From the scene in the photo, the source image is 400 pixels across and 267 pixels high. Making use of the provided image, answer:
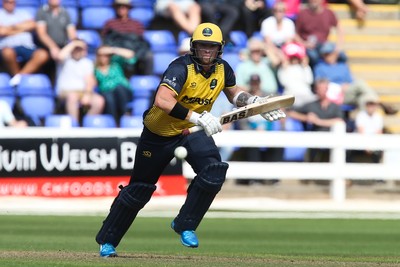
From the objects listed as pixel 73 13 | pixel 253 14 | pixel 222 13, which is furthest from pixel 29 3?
pixel 253 14

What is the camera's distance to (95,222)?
13.8 m

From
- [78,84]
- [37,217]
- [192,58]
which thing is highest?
[192,58]

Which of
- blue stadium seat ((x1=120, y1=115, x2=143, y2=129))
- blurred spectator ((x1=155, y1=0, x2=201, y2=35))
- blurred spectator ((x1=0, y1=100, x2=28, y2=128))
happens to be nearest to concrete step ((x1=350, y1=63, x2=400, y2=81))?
blurred spectator ((x1=155, y1=0, x2=201, y2=35))

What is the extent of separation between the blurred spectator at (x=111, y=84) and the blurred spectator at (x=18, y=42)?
103 cm

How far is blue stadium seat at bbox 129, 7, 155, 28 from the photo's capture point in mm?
18797

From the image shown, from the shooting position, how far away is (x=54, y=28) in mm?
17938

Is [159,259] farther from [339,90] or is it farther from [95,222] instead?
[339,90]

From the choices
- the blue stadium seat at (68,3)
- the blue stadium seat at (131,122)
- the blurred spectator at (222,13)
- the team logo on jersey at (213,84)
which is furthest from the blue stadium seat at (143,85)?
the team logo on jersey at (213,84)

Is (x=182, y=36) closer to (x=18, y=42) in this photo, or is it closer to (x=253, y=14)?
(x=253, y=14)

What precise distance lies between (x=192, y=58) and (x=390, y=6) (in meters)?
12.8

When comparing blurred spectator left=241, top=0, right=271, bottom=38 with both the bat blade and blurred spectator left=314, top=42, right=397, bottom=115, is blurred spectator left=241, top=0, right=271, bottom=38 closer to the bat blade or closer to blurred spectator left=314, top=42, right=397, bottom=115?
blurred spectator left=314, top=42, right=397, bottom=115

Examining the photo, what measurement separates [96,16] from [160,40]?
3.95 ft

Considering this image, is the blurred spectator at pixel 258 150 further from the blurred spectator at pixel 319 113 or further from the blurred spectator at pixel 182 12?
the blurred spectator at pixel 182 12

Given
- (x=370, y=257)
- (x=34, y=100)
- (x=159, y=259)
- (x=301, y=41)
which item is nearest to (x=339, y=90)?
(x=301, y=41)
